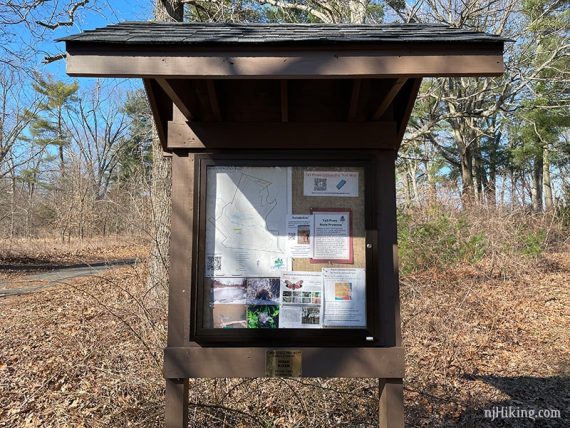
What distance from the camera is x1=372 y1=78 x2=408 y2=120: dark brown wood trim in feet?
7.88

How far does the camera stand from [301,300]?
8.84 ft

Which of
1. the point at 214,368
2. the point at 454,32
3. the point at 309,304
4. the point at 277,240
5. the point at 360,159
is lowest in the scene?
the point at 214,368

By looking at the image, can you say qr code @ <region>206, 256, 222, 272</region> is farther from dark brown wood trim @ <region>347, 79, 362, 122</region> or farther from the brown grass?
the brown grass

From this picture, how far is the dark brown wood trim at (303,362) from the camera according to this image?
263 centimetres

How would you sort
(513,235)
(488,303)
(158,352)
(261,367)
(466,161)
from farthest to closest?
(466,161), (513,235), (488,303), (158,352), (261,367)

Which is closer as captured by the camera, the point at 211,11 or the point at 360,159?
the point at 360,159

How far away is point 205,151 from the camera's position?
2.82m

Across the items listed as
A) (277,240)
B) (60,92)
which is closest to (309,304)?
(277,240)

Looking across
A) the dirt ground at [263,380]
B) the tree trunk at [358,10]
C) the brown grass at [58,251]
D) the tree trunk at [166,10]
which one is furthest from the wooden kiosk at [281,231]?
the brown grass at [58,251]

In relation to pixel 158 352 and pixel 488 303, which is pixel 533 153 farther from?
pixel 158 352

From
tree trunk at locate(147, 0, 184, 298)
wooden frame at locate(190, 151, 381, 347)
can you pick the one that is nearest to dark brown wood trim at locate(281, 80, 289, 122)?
wooden frame at locate(190, 151, 381, 347)

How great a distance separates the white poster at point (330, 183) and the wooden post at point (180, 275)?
745 millimetres

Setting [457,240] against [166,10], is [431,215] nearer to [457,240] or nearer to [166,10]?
[457,240]

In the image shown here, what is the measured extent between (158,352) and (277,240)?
2.52 metres
